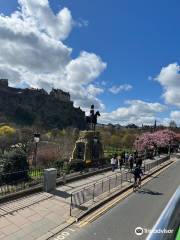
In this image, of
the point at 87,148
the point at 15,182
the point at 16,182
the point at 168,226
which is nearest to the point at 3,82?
the point at 87,148

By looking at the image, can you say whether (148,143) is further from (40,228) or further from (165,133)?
(40,228)

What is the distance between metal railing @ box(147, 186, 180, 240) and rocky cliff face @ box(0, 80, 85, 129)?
155667mm

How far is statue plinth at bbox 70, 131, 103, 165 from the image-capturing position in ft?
97.5

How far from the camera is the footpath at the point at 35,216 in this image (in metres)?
10.7

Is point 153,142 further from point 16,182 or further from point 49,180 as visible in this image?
point 16,182

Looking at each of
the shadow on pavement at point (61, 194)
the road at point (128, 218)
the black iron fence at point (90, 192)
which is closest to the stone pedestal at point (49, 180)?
the shadow on pavement at point (61, 194)

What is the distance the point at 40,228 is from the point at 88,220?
210 centimetres

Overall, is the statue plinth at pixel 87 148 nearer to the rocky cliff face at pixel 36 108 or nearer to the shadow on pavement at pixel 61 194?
the shadow on pavement at pixel 61 194

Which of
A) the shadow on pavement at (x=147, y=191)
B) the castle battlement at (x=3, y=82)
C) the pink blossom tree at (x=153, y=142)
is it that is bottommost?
the shadow on pavement at (x=147, y=191)

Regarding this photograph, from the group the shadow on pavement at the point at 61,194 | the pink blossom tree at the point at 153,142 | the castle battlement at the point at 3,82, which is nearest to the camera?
the shadow on pavement at the point at 61,194

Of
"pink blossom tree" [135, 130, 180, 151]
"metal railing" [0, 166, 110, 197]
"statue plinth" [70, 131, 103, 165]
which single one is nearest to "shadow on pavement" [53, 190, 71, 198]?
"metal railing" [0, 166, 110, 197]

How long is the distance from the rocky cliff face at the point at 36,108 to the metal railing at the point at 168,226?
6129 inches

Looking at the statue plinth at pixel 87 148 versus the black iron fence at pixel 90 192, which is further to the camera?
the statue plinth at pixel 87 148

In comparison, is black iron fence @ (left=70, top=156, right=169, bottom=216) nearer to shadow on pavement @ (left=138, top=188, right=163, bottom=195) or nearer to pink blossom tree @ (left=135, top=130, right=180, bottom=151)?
A: shadow on pavement @ (left=138, top=188, right=163, bottom=195)
